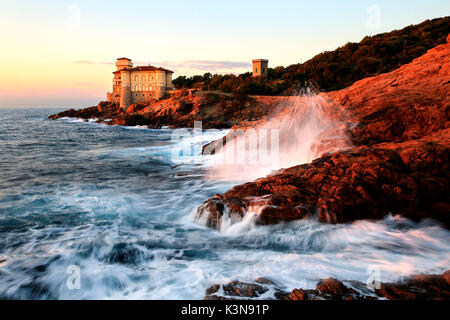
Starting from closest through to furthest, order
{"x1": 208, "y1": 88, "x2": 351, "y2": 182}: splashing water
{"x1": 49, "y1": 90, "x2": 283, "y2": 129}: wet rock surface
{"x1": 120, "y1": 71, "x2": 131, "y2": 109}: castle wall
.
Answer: {"x1": 208, "y1": 88, "x2": 351, "y2": 182}: splashing water → {"x1": 49, "y1": 90, "x2": 283, "y2": 129}: wet rock surface → {"x1": 120, "y1": 71, "x2": 131, "y2": 109}: castle wall

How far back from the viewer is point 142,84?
52.2 meters

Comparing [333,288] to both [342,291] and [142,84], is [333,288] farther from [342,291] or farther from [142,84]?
[142,84]

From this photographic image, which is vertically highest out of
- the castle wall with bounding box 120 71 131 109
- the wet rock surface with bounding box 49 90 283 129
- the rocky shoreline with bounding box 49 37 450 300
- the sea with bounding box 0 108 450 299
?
the castle wall with bounding box 120 71 131 109

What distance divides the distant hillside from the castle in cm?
776

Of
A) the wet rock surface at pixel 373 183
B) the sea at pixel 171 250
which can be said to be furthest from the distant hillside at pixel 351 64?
the sea at pixel 171 250

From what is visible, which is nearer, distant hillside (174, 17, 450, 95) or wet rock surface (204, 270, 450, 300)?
wet rock surface (204, 270, 450, 300)

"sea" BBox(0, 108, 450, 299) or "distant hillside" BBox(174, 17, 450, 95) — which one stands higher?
"distant hillside" BBox(174, 17, 450, 95)

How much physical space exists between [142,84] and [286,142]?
153 ft

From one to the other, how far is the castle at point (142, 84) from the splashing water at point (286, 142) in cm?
4087

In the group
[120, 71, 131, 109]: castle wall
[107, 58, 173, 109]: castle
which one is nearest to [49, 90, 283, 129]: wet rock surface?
[107, 58, 173, 109]: castle

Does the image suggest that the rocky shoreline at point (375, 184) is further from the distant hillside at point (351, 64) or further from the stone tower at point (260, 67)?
the stone tower at point (260, 67)

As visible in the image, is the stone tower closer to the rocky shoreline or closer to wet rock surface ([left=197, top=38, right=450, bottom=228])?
the rocky shoreline

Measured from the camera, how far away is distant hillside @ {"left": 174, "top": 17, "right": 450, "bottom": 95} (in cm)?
3412

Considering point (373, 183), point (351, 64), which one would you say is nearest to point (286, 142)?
point (373, 183)
